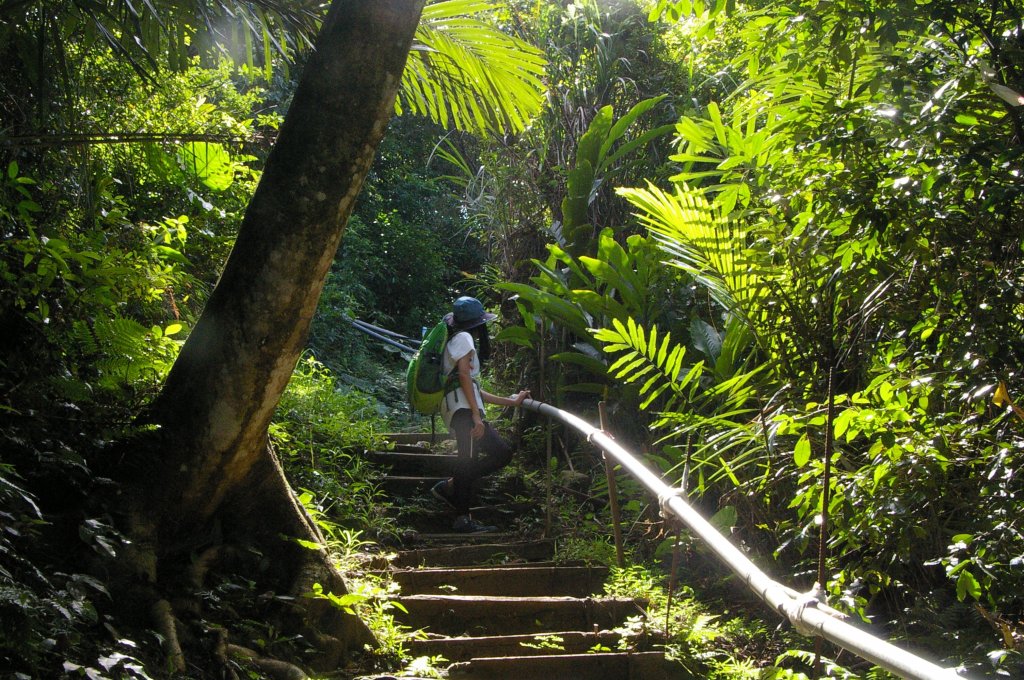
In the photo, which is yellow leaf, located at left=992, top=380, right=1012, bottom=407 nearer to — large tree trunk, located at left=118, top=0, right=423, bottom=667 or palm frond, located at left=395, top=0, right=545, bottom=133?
large tree trunk, located at left=118, top=0, right=423, bottom=667

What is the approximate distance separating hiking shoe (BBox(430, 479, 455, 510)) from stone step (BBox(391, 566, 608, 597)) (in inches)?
54.0

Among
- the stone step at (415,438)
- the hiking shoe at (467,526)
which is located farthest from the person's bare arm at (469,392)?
the stone step at (415,438)

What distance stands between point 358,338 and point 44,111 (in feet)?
35.1

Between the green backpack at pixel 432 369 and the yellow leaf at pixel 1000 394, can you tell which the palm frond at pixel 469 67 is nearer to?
the green backpack at pixel 432 369

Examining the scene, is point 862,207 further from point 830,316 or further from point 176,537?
point 176,537

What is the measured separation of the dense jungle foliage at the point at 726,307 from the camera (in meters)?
2.58

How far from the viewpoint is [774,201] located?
3502 mm

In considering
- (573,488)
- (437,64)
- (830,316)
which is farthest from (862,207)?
(573,488)

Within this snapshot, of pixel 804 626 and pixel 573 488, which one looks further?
pixel 573 488

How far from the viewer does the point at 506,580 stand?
4.50 metres

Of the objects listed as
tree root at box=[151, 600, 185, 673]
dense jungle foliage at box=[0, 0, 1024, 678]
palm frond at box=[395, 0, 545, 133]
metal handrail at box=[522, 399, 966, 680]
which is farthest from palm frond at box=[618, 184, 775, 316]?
tree root at box=[151, 600, 185, 673]

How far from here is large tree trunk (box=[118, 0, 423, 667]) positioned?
3.05m

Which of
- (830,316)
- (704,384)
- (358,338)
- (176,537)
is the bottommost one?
(358,338)

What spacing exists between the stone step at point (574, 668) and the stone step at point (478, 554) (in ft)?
4.64
